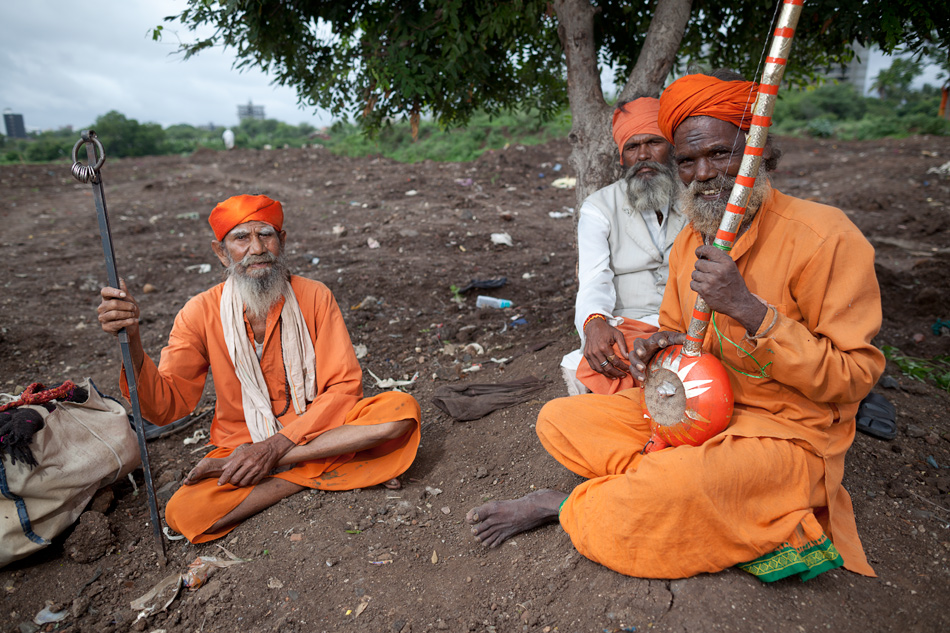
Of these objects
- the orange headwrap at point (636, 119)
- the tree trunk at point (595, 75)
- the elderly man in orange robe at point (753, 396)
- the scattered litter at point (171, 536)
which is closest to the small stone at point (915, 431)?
the elderly man in orange robe at point (753, 396)

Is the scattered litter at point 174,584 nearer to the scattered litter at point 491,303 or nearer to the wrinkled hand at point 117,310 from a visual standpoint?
the wrinkled hand at point 117,310

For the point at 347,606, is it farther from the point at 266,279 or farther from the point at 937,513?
the point at 937,513

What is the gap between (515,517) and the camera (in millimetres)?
2838

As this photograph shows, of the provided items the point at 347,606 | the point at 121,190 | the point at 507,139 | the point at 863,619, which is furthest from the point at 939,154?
the point at 121,190

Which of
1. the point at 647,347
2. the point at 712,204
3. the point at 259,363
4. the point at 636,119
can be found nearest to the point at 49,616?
the point at 259,363

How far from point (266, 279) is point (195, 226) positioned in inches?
341

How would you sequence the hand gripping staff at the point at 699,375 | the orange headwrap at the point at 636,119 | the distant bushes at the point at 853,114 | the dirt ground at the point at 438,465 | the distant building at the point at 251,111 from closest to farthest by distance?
the hand gripping staff at the point at 699,375
the dirt ground at the point at 438,465
the orange headwrap at the point at 636,119
the distant bushes at the point at 853,114
the distant building at the point at 251,111

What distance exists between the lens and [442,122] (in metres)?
5.13

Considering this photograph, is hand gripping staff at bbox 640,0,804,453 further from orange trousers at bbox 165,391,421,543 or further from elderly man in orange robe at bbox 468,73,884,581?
orange trousers at bbox 165,391,421,543

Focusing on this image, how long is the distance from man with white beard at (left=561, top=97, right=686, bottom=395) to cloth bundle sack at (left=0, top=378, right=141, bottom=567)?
2.77m

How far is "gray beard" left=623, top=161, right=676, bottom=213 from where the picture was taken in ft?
11.5

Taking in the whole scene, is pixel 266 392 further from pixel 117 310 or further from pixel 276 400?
pixel 117 310

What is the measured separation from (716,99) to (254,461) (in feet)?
9.44

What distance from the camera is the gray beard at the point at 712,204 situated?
2.35m
